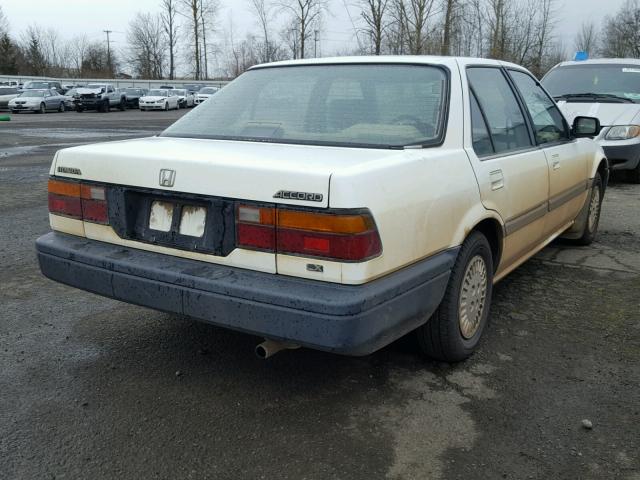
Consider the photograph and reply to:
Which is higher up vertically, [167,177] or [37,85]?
[37,85]

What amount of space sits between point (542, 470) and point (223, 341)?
191 cm

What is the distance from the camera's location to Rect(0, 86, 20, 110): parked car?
33.7 m

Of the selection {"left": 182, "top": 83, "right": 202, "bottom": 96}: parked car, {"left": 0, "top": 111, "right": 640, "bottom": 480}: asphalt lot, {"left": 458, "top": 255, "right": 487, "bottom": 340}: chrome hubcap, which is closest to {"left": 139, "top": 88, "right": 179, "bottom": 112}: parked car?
{"left": 182, "top": 83, "right": 202, "bottom": 96}: parked car

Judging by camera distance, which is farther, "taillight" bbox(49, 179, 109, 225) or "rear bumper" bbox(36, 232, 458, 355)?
"taillight" bbox(49, 179, 109, 225)

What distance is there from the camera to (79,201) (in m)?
3.15

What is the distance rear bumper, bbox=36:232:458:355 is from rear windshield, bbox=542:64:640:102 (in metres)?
7.78

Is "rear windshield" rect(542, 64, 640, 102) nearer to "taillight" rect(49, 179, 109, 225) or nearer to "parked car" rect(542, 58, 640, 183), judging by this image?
"parked car" rect(542, 58, 640, 183)

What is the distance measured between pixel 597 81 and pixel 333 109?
788 cm

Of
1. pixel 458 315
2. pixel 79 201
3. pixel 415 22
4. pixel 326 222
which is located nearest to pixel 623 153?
pixel 458 315

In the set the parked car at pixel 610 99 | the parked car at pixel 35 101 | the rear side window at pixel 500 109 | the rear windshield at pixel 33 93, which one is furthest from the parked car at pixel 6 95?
the rear side window at pixel 500 109

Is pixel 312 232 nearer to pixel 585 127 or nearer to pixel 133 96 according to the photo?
pixel 585 127

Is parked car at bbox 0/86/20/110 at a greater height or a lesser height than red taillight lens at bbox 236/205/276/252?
greater

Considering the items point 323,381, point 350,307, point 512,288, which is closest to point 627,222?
point 512,288

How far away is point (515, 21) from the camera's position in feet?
126
